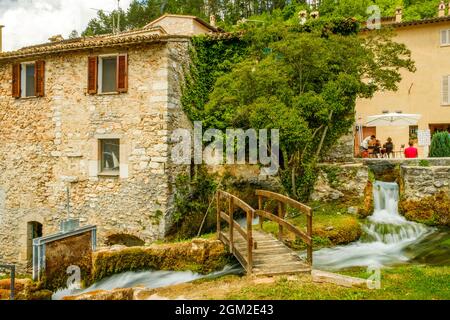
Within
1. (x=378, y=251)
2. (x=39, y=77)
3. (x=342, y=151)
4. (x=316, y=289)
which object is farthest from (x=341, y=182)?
(x=39, y=77)

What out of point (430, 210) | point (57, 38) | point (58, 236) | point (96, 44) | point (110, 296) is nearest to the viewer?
point (110, 296)

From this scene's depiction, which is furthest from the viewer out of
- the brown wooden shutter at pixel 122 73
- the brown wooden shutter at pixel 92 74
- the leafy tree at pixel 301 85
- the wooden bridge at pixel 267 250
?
the brown wooden shutter at pixel 92 74

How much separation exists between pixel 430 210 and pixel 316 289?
314 inches

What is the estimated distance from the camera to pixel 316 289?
245 inches

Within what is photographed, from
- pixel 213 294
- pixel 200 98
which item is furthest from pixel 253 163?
pixel 213 294

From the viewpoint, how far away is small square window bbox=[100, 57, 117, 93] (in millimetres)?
13836

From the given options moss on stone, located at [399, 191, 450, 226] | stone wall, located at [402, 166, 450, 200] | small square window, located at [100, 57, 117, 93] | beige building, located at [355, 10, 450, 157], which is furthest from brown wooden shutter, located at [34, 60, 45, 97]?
beige building, located at [355, 10, 450, 157]

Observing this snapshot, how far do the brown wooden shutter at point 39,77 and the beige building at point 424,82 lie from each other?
16749mm

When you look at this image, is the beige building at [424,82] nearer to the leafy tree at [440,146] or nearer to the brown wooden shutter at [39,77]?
the leafy tree at [440,146]

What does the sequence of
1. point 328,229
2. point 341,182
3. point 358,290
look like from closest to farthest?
point 358,290 → point 328,229 → point 341,182

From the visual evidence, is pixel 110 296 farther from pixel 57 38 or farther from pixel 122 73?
pixel 57 38

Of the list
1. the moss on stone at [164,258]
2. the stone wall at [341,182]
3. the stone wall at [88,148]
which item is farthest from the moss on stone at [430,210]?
the stone wall at [88,148]

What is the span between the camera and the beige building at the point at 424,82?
22.9m
